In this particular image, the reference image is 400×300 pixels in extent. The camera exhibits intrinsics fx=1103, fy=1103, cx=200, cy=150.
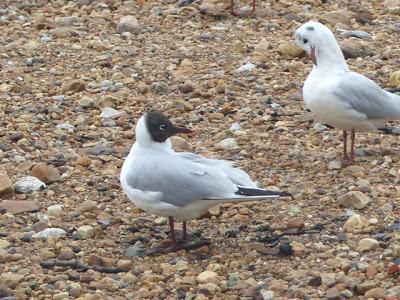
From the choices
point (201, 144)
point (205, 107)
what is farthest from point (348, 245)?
point (205, 107)

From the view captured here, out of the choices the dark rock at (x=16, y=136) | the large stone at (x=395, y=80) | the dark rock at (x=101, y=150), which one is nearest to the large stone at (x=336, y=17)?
the large stone at (x=395, y=80)

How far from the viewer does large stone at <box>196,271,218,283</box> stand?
5.55m

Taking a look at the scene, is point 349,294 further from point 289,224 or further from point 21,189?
point 21,189

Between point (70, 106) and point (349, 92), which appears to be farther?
point (70, 106)

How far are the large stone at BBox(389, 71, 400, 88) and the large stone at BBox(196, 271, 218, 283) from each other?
3.26m

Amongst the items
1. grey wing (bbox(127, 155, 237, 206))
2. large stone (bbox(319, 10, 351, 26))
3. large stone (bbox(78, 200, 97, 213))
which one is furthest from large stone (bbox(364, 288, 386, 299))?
large stone (bbox(319, 10, 351, 26))

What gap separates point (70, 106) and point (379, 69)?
2.47m

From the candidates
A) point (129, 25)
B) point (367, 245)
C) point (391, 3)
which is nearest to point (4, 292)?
point (367, 245)

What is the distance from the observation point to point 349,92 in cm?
698

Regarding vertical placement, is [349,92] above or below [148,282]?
above

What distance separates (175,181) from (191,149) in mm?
1717

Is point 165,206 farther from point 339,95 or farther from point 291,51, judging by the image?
point 291,51

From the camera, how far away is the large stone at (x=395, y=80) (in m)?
8.35

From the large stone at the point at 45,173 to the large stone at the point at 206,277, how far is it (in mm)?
1760
